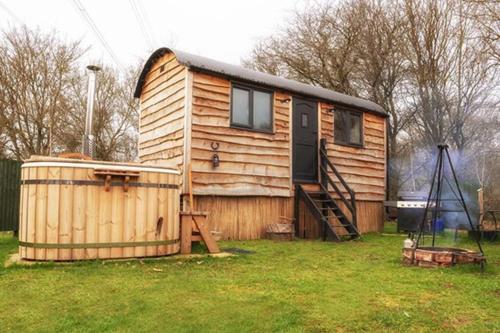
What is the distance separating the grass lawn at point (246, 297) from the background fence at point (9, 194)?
2.93 m

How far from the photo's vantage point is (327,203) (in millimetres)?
10602

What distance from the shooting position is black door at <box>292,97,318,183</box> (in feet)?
34.1

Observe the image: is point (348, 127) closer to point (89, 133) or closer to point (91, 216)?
point (89, 133)

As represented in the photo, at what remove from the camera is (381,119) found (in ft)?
42.2

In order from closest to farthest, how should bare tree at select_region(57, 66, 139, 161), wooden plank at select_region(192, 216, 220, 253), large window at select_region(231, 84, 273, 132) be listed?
wooden plank at select_region(192, 216, 220, 253), large window at select_region(231, 84, 273, 132), bare tree at select_region(57, 66, 139, 161)

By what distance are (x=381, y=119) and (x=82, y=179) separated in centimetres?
993

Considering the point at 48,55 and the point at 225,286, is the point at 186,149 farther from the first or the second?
the point at 48,55

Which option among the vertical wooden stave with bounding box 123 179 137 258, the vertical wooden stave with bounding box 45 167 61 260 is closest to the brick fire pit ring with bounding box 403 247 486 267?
the vertical wooden stave with bounding box 123 179 137 258

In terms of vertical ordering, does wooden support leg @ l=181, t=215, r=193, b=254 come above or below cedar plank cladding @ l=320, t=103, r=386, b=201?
below

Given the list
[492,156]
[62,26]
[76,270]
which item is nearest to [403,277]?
[76,270]

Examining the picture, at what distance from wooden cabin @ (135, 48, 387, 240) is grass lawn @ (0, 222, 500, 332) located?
9.87ft

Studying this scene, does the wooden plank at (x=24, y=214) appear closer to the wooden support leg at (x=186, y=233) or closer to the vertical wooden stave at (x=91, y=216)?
the vertical wooden stave at (x=91, y=216)

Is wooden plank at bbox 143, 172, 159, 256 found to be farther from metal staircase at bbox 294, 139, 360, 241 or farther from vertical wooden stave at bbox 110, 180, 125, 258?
metal staircase at bbox 294, 139, 360, 241

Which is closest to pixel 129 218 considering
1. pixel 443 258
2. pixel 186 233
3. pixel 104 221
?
pixel 104 221
